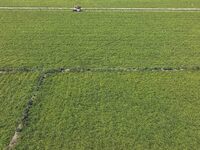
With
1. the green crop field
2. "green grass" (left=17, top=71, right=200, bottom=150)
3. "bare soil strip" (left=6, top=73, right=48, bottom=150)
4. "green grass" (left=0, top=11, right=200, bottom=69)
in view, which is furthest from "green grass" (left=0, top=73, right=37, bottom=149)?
"green grass" (left=0, top=11, right=200, bottom=69)

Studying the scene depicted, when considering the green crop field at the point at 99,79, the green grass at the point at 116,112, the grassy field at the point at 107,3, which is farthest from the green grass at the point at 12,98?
the grassy field at the point at 107,3

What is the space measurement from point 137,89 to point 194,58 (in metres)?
5.08

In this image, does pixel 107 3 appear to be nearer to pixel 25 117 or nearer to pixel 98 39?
pixel 98 39

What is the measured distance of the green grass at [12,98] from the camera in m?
13.2

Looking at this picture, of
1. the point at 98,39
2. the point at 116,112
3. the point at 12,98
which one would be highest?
the point at 98,39

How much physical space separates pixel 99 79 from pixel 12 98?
449 cm

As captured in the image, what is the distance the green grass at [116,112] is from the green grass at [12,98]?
64 cm

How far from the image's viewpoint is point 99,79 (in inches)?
672

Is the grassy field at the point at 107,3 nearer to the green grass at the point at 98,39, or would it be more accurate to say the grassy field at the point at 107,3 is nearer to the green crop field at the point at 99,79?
the green crop field at the point at 99,79

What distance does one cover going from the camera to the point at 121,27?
2336 centimetres

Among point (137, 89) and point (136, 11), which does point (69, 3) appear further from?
point (137, 89)

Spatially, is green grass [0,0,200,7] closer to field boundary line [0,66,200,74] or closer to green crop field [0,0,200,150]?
green crop field [0,0,200,150]

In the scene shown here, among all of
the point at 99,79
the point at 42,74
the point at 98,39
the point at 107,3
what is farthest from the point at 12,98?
the point at 107,3

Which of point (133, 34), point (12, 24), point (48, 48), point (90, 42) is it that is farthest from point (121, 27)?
point (12, 24)
